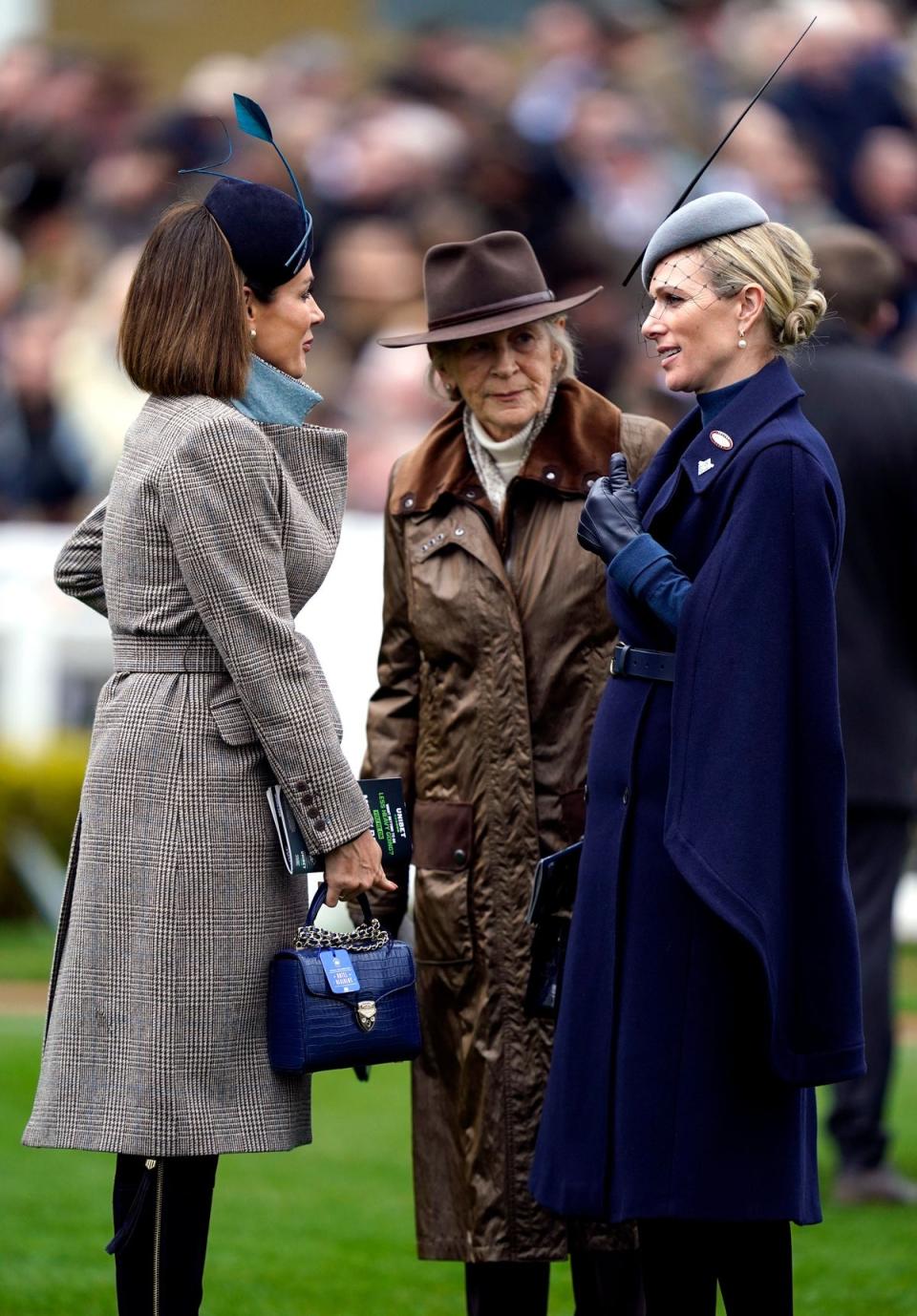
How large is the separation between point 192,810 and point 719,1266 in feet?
3.50

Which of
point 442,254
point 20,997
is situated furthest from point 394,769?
point 20,997

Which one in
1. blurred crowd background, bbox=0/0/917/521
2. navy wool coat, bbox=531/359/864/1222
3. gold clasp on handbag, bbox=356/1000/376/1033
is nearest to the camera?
navy wool coat, bbox=531/359/864/1222

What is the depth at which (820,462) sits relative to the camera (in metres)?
3.11

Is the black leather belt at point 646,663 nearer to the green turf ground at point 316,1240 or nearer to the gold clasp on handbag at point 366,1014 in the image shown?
the gold clasp on handbag at point 366,1014

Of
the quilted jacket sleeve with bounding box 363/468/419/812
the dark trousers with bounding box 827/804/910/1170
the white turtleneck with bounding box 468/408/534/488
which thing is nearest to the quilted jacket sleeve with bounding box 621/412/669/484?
the white turtleneck with bounding box 468/408/534/488

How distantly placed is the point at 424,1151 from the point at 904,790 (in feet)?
6.31

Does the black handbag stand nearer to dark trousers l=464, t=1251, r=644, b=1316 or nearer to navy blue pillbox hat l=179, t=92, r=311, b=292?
dark trousers l=464, t=1251, r=644, b=1316

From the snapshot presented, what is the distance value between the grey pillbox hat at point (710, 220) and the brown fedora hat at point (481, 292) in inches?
22.4

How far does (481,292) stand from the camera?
12.6 ft

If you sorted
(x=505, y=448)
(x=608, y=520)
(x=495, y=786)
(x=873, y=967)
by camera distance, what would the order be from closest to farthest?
(x=608, y=520) → (x=495, y=786) → (x=505, y=448) → (x=873, y=967)

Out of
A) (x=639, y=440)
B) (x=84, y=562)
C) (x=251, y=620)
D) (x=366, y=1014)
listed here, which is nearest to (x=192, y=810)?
(x=251, y=620)

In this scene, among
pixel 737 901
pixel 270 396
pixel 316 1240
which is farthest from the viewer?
pixel 316 1240

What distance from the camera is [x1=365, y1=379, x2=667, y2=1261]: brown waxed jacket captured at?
147 inches

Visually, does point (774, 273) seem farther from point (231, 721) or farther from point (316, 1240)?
point (316, 1240)
